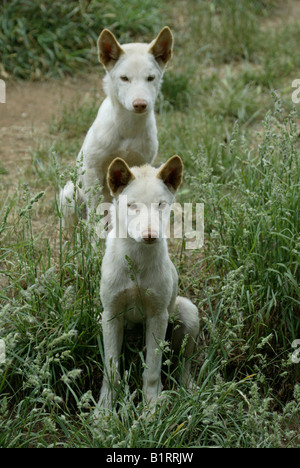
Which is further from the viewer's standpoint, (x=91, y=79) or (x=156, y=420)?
(x=91, y=79)

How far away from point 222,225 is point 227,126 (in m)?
2.70

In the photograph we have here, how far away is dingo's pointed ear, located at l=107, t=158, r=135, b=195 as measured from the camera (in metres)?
3.67

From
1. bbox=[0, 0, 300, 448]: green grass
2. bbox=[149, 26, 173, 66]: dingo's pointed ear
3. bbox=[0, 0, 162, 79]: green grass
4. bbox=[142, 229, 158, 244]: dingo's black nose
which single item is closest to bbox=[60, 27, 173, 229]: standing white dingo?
bbox=[149, 26, 173, 66]: dingo's pointed ear

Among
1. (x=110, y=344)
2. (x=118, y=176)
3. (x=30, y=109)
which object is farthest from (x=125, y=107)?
(x=30, y=109)

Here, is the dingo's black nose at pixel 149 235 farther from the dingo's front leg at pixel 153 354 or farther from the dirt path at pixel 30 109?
the dirt path at pixel 30 109

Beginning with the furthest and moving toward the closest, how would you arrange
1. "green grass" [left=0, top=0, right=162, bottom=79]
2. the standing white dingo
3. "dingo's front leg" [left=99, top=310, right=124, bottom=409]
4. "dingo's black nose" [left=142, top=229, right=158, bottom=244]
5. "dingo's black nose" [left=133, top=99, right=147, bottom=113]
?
"green grass" [left=0, top=0, right=162, bottom=79], the standing white dingo, "dingo's black nose" [left=133, top=99, right=147, bottom=113], "dingo's front leg" [left=99, top=310, right=124, bottom=409], "dingo's black nose" [left=142, top=229, right=158, bottom=244]

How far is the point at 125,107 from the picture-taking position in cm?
467

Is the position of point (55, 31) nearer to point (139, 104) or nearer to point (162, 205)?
point (139, 104)

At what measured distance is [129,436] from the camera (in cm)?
336

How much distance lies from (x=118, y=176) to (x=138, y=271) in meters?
0.56

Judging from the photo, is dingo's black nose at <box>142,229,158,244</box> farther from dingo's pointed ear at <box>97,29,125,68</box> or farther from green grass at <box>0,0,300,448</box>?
dingo's pointed ear at <box>97,29,125,68</box>

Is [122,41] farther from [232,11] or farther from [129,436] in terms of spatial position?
[129,436]

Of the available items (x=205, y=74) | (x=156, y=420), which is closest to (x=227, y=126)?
(x=205, y=74)

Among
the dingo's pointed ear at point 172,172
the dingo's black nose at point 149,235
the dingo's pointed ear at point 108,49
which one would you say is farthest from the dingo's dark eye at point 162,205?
the dingo's pointed ear at point 108,49
